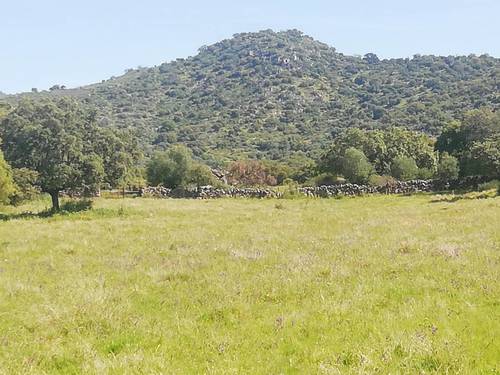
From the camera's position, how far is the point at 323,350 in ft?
25.8

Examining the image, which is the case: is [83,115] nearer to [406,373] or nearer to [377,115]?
[406,373]

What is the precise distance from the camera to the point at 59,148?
108 feet

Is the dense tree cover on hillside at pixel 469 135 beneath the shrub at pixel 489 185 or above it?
above

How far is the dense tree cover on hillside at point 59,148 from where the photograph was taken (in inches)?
1294

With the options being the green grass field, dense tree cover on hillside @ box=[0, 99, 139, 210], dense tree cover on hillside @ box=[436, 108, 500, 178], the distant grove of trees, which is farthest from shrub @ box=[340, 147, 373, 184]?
the green grass field

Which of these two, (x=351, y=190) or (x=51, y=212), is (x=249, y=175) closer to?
(x=351, y=190)

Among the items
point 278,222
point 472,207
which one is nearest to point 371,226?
point 278,222

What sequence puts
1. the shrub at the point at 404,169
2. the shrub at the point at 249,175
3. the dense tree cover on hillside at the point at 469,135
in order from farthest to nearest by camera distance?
1. the shrub at the point at 249,175
2. the shrub at the point at 404,169
3. the dense tree cover on hillside at the point at 469,135

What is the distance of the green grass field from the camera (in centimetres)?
764

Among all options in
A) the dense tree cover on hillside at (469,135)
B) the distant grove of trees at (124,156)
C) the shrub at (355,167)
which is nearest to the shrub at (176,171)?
the distant grove of trees at (124,156)

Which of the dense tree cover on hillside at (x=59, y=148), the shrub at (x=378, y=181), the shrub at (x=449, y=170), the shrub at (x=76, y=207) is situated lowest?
the shrub at (x=378, y=181)

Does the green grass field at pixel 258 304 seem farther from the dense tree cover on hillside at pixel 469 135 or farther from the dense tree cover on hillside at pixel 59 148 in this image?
the dense tree cover on hillside at pixel 469 135

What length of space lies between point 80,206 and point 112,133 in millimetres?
6294

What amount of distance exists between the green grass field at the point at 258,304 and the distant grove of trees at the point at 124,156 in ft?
44.6
